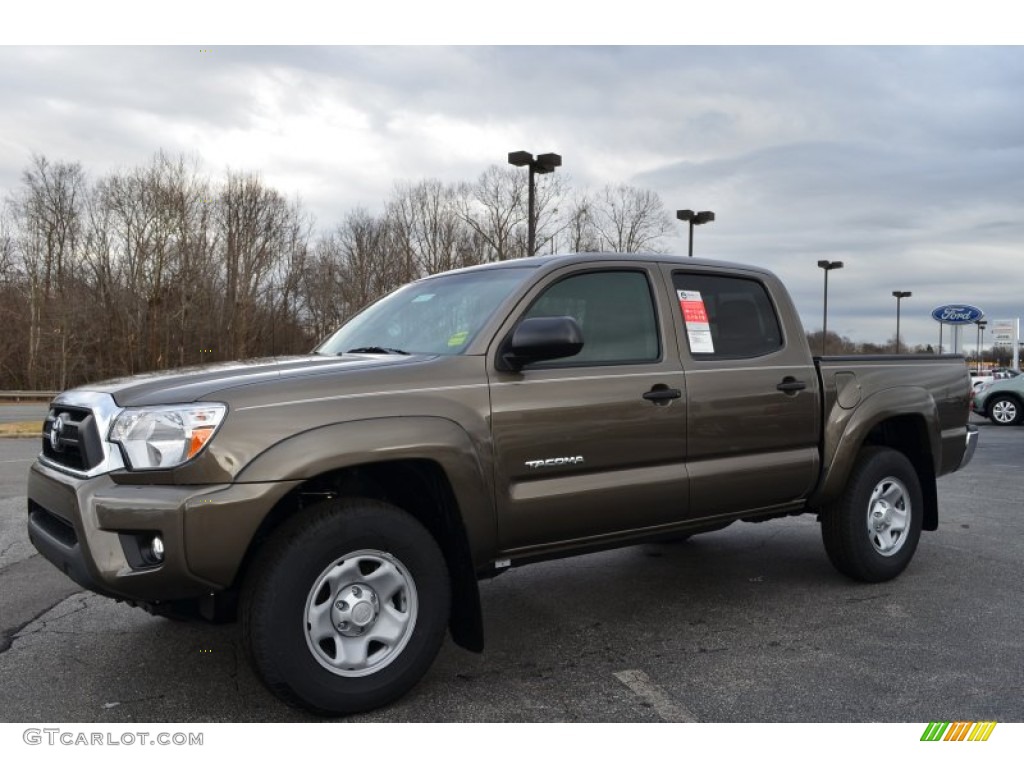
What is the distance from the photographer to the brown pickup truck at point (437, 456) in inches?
121

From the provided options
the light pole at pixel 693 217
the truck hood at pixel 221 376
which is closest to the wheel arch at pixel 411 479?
the truck hood at pixel 221 376

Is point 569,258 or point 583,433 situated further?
point 569,258

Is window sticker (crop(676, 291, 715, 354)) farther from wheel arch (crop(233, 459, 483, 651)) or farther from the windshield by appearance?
wheel arch (crop(233, 459, 483, 651))

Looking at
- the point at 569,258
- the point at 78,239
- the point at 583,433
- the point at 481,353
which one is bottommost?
the point at 583,433

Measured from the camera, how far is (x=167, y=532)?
2.97m

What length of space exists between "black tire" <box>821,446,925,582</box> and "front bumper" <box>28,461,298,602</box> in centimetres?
345

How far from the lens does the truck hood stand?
3.16 metres

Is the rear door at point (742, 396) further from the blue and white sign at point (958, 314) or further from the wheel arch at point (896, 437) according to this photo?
the blue and white sign at point (958, 314)

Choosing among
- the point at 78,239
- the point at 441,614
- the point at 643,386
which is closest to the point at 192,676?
the point at 441,614

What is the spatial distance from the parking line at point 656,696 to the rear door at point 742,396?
968mm

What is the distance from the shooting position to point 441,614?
3430 millimetres

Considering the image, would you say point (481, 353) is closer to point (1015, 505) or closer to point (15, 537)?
point (15, 537)

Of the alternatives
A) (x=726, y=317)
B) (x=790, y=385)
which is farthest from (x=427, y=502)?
(x=790, y=385)
